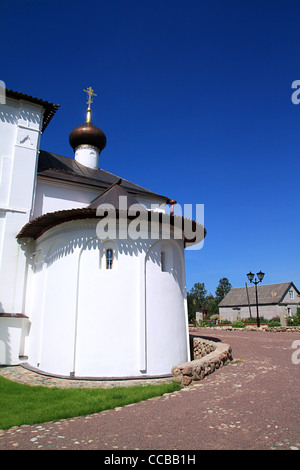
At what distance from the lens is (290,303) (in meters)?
38.3

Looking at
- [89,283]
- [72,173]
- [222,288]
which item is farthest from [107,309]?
[222,288]

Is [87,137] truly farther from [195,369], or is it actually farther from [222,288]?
[222,288]

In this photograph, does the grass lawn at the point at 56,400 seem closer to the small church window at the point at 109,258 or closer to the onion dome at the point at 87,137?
the small church window at the point at 109,258

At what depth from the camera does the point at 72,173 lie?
519 inches

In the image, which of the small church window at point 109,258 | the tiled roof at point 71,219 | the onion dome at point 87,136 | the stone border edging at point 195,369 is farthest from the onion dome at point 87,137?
the stone border edging at point 195,369

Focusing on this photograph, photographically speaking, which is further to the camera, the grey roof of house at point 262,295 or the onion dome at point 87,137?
the grey roof of house at point 262,295

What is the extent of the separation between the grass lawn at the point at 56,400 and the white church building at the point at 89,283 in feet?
4.17

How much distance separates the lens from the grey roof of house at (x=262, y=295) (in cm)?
3790

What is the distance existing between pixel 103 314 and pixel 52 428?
3.56 m

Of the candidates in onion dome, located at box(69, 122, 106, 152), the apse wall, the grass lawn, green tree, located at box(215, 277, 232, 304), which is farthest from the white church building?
green tree, located at box(215, 277, 232, 304)

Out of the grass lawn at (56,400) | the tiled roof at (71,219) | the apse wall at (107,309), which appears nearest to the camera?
the grass lawn at (56,400)

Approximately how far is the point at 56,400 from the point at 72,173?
9.86m
